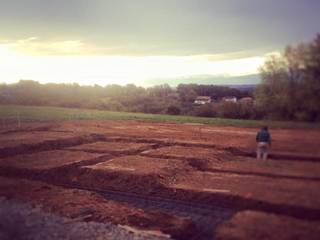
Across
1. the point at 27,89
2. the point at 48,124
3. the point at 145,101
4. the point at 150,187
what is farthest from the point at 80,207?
the point at 48,124

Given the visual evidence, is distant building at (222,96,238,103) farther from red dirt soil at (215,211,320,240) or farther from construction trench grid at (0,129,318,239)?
construction trench grid at (0,129,318,239)

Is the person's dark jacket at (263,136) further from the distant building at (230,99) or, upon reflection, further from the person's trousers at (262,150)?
the distant building at (230,99)

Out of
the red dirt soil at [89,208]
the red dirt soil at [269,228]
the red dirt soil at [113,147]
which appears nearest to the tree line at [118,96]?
the red dirt soil at [113,147]

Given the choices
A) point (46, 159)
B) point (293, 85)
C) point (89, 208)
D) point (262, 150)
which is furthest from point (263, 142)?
point (46, 159)

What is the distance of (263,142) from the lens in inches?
260

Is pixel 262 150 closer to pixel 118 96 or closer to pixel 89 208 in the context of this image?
pixel 89 208

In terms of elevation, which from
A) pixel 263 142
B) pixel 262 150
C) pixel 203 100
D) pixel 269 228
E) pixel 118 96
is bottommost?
pixel 269 228

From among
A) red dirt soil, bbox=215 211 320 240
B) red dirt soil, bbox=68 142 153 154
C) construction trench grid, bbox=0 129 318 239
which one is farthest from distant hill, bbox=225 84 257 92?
red dirt soil, bbox=68 142 153 154

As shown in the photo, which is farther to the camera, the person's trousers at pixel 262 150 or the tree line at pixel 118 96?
the tree line at pixel 118 96

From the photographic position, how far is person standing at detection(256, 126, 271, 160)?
6369 mm

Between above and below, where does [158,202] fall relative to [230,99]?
below

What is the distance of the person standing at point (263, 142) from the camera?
20.9 ft

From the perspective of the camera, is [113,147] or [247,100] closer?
[247,100]

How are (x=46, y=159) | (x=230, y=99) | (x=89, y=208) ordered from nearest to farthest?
1. (x=230, y=99)
2. (x=89, y=208)
3. (x=46, y=159)
